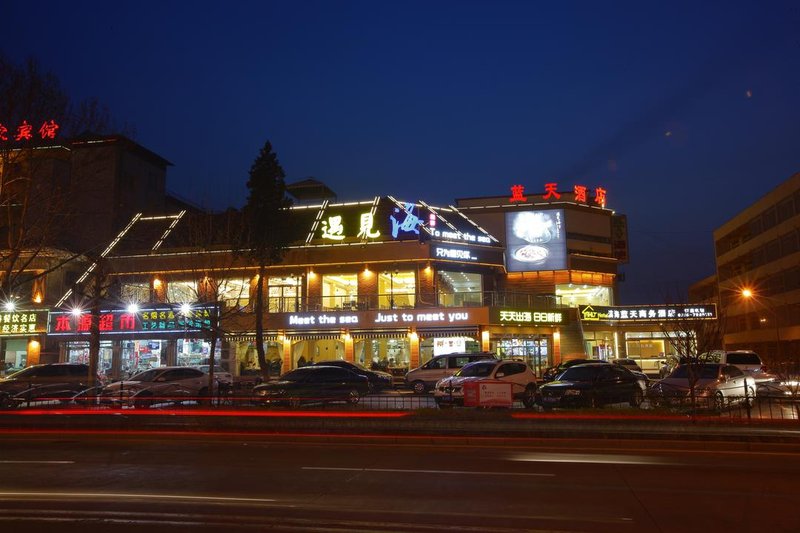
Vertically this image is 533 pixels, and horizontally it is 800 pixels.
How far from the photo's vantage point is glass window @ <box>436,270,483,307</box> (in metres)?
36.5

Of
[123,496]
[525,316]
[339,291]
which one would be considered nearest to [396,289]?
[339,291]

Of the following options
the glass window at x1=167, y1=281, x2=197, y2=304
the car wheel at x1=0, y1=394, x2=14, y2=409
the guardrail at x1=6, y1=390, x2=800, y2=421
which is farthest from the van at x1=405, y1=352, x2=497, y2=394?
the car wheel at x1=0, y1=394, x2=14, y2=409

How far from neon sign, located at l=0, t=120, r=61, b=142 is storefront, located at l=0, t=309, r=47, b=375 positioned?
23679 mm

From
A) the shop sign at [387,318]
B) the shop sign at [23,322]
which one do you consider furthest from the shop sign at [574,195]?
the shop sign at [23,322]

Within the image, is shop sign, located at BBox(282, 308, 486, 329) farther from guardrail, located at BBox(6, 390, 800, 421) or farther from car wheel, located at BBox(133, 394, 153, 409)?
car wheel, located at BBox(133, 394, 153, 409)

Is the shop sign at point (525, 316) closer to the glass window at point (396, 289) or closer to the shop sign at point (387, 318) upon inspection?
the shop sign at point (387, 318)

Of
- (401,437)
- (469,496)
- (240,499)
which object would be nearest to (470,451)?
(401,437)

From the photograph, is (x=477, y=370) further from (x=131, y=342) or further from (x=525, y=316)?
(x=131, y=342)

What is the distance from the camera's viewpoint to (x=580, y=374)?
2130 centimetres

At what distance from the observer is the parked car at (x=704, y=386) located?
18.6 metres

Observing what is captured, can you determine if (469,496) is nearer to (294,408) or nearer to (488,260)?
(294,408)

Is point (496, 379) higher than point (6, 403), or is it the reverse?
point (496, 379)

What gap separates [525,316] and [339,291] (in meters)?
12.0

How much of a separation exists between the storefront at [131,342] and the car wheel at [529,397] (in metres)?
21.0
